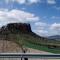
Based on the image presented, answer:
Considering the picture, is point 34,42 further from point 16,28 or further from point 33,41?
point 16,28

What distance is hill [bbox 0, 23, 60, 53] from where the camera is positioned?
770 centimetres

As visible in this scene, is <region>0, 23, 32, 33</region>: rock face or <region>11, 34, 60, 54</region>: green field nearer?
<region>11, 34, 60, 54</region>: green field

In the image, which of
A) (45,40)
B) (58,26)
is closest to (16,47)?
(45,40)

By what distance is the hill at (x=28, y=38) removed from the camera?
25.3 ft

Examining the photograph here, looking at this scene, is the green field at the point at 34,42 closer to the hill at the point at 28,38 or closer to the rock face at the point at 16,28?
the hill at the point at 28,38

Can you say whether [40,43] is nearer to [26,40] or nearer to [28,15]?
[26,40]

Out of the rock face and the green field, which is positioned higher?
the rock face

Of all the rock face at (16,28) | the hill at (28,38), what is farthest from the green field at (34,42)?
the rock face at (16,28)

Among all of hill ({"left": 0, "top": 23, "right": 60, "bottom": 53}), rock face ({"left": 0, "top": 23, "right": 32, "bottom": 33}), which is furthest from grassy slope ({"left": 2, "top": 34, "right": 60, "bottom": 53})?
rock face ({"left": 0, "top": 23, "right": 32, "bottom": 33})

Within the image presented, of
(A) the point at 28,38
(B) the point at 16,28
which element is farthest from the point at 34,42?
(B) the point at 16,28

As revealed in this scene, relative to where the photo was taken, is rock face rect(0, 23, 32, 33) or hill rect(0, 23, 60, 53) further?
rock face rect(0, 23, 32, 33)

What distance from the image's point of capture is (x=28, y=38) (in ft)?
25.4

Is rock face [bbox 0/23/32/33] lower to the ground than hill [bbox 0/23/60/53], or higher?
higher

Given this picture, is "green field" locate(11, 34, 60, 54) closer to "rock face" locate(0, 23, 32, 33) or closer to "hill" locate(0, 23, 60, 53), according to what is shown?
"hill" locate(0, 23, 60, 53)
